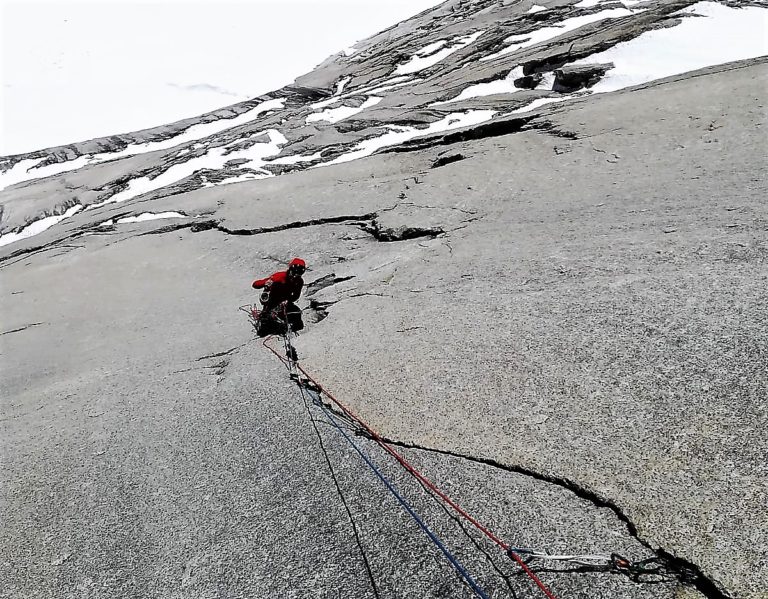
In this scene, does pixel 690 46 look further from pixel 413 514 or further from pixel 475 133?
pixel 413 514

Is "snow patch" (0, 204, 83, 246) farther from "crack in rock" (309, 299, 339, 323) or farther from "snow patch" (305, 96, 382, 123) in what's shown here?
"crack in rock" (309, 299, 339, 323)

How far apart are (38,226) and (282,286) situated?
64.9 feet

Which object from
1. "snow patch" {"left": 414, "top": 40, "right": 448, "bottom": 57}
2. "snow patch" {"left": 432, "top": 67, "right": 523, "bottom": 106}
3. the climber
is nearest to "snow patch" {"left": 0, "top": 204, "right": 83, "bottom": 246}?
"snow patch" {"left": 432, "top": 67, "right": 523, "bottom": 106}

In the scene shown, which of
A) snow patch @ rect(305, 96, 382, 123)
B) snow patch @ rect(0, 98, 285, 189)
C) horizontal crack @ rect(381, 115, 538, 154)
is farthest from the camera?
snow patch @ rect(0, 98, 285, 189)

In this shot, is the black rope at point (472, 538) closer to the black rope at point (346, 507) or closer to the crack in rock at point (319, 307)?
the black rope at point (346, 507)

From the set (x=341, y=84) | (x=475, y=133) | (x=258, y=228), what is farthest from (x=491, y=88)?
(x=341, y=84)

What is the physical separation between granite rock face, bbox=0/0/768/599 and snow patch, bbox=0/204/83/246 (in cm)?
963

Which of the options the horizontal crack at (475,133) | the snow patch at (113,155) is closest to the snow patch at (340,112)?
the snow patch at (113,155)

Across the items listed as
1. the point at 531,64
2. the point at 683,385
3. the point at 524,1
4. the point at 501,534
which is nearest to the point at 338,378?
the point at 501,534

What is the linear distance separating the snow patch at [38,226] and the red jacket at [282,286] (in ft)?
60.6

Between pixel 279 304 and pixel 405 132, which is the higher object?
pixel 405 132

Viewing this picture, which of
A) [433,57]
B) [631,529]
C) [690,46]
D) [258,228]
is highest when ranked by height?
[433,57]

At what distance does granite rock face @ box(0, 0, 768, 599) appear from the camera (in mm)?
3229

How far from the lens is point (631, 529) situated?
3.04 metres
